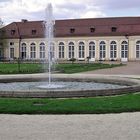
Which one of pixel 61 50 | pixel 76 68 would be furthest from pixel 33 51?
pixel 76 68

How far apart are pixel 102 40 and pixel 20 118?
58086 millimetres

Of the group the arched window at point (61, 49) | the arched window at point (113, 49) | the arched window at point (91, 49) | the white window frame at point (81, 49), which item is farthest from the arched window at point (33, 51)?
the arched window at point (113, 49)

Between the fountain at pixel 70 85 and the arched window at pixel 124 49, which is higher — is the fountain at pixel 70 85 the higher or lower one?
the lower one

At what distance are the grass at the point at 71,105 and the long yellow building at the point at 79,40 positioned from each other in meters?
49.3

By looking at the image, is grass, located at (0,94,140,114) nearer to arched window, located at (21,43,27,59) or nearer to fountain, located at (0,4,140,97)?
fountain, located at (0,4,140,97)

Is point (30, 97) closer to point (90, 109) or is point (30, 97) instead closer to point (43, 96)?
point (43, 96)

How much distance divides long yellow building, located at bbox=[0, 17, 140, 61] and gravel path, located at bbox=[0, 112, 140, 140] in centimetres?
5243

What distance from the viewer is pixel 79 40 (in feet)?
228

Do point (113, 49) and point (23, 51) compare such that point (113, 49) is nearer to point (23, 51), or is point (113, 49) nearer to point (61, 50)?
point (61, 50)

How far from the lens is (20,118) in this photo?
1053cm

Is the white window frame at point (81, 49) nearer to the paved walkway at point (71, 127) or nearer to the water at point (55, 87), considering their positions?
→ the water at point (55, 87)

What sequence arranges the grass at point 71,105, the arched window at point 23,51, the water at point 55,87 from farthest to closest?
1. the arched window at point 23,51
2. the water at point 55,87
3. the grass at point 71,105

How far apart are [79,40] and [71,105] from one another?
5744cm

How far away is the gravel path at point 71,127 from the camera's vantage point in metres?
8.45
